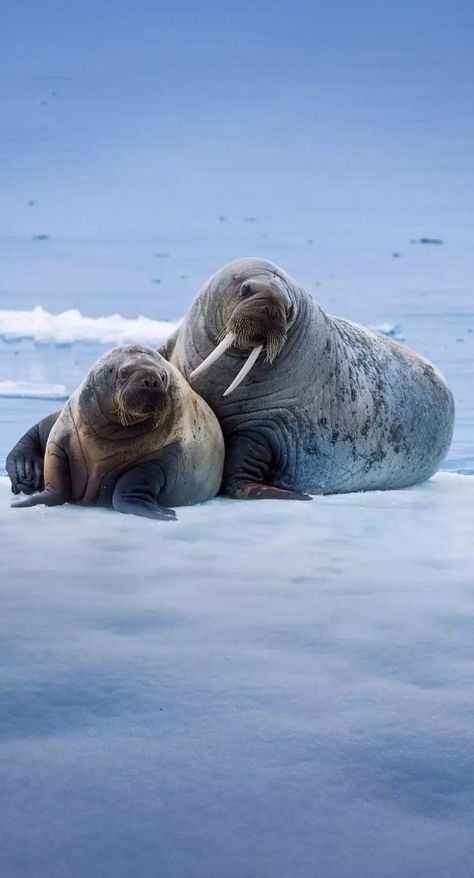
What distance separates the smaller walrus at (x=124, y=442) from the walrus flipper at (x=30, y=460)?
0.33 metres

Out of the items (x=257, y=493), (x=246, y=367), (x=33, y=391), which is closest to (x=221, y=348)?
(x=246, y=367)

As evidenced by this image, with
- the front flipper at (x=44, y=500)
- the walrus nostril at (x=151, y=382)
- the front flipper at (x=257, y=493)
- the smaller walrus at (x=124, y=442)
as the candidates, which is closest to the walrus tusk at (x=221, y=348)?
the smaller walrus at (x=124, y=442)

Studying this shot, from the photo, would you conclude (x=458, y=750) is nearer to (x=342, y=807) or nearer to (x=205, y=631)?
(x=342, y=807)

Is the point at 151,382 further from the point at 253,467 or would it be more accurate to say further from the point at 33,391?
the point at 33,391

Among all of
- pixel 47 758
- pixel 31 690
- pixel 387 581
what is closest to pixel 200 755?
pixel 47 758

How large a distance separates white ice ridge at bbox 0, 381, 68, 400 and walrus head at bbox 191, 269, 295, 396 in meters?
8.94

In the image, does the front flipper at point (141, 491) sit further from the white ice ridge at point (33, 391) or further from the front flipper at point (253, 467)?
the white ice ridge at point (33, 391)

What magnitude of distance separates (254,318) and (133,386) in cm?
95

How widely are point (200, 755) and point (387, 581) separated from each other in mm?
1540

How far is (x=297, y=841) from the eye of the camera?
1.79 metres

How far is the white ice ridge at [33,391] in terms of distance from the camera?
48.4ft

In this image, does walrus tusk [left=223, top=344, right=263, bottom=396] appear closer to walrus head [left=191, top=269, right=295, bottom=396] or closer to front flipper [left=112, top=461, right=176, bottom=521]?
walrus head [left=191, top=269, right=295, bottom=396]

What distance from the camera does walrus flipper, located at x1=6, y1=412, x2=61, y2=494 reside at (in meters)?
5.66

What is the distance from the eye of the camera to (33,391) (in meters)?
15.2
